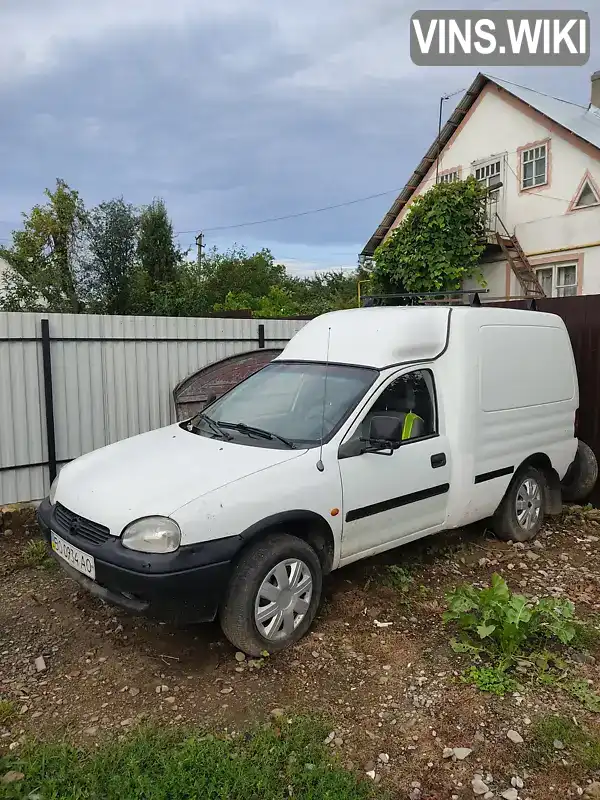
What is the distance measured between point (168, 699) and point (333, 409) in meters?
1.99

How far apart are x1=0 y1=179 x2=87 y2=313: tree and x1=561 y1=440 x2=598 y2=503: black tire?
50.5 feet

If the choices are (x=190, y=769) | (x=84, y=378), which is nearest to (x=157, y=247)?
(x=84, y=378)

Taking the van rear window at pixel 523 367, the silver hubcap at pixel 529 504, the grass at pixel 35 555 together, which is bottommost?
the grass at pixel 35 555

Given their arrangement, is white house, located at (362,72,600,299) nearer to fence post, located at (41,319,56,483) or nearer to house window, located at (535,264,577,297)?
house window, located at (535,264,577,297)

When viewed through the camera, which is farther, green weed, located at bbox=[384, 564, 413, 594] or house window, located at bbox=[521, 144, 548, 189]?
house window, located at bbox=[521, 144, 548, 189]

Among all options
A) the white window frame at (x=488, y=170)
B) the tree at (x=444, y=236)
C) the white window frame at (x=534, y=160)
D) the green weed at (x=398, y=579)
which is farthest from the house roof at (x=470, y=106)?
the green weed at (x=398, y=579)

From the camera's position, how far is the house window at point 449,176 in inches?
653

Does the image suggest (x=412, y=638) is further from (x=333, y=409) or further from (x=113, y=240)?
(x=113, y=240)

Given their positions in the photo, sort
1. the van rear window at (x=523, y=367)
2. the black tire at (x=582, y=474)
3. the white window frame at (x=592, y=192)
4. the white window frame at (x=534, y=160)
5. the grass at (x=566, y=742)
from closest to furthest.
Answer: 1. the grass at (x=566, y=742)
2. the van rear window at (x=523, y=367)
3. the black tire at (x=582, y=474)
4. the white window frame at (x=592, y=192)
5. the white window frame at (x=534, y=160)

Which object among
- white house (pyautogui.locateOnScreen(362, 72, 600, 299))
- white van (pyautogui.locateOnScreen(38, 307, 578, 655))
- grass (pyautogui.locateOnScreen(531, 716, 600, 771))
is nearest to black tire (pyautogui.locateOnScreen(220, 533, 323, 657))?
white van (pyautogui.locateOnScreen(38, 307, 578, 655))

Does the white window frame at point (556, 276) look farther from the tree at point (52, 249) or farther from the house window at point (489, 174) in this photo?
the tree at point (52, 249)

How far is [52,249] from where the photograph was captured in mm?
18859

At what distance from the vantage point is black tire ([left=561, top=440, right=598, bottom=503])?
6324 millimetres

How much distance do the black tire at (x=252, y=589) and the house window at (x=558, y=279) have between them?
12.5 meters
